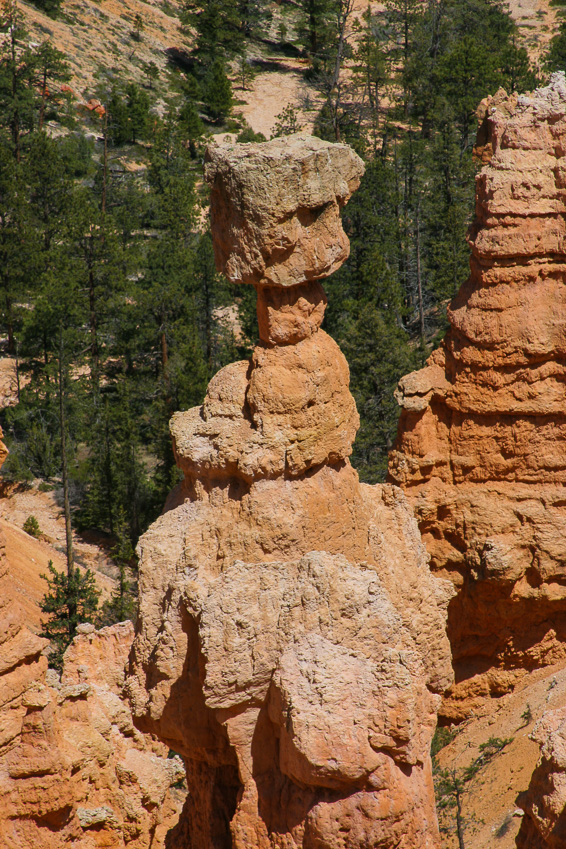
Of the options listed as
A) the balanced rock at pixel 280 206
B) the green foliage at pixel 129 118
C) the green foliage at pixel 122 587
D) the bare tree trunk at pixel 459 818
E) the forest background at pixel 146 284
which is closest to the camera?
the balanced rock at pixel 280 206

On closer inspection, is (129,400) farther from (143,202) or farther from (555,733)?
(555,733)

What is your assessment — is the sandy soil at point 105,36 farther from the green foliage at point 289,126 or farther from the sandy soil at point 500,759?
the sandy soil at point 500,759

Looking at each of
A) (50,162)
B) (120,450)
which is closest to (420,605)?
(120,450)

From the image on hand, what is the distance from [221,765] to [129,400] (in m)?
23.0

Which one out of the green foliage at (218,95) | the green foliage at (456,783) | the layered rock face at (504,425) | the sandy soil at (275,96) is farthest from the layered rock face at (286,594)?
the green foliage at (218,95)

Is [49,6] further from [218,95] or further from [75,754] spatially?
[75,754]

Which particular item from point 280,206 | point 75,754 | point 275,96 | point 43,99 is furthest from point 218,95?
point 75,754

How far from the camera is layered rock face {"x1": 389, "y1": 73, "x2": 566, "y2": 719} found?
14547 millimetres

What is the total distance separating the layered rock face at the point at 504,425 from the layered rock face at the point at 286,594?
17.0 feet

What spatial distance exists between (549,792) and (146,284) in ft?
93.8

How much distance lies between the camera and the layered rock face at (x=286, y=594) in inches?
292

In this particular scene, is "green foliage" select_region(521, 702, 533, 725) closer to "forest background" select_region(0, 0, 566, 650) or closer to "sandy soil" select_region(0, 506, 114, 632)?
"forest background" select_region(0, 0, 566, 650)

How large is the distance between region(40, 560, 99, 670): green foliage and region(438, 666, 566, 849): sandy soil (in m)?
9.66

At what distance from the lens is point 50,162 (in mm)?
38562
